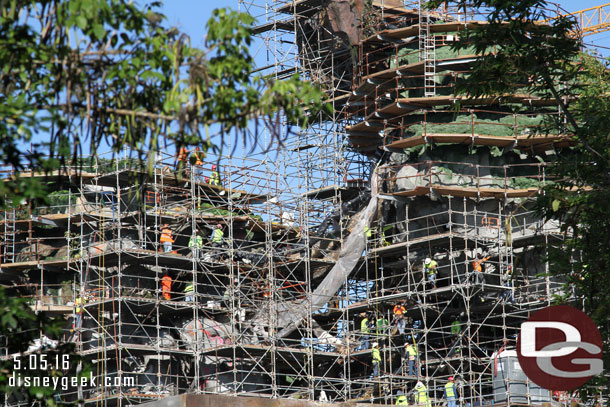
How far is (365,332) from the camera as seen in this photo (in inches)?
1655

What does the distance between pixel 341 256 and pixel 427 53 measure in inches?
331

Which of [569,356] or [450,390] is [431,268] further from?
[569,356]

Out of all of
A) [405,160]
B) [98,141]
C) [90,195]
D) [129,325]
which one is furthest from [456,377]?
[98,141]

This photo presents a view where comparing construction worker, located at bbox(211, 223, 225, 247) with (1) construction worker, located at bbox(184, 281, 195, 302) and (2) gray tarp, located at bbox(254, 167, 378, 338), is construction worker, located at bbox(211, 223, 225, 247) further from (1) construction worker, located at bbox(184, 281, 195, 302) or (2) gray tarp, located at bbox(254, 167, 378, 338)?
(2) gray tarp, located at bbox(254, 167, 378, 338)

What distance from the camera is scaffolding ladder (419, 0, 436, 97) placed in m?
42.8

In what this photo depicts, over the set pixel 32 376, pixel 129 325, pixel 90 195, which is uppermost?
pixel 90 195

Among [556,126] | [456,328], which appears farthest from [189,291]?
[556,126]

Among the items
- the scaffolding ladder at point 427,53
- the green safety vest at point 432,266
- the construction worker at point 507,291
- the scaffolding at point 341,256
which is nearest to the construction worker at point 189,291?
the scaffolding at point 341,256

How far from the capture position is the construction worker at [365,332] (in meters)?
41.7

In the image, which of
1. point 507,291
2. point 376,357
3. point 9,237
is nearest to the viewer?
point 507,291

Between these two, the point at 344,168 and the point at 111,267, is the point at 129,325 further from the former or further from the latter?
the point at 344,168

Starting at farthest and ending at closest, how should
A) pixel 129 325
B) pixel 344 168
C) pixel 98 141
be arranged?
pixel 344 168 → pixel 129 325 → pixel 98 141

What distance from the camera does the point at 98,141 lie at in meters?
14.6

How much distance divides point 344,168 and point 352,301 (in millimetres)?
6093
